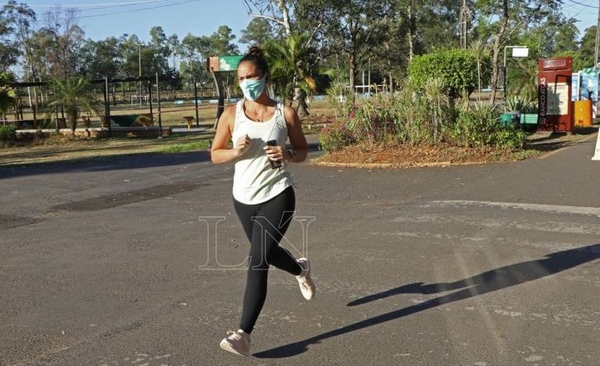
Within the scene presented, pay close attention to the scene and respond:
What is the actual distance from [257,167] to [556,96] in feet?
58.3

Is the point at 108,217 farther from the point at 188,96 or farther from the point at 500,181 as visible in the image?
the point at 188,96

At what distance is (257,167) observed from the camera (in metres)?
4.01

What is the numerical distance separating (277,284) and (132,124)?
2700 cm

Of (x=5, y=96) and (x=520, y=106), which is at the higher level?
(x=5, y=96)

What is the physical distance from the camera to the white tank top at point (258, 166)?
4004 millimetres

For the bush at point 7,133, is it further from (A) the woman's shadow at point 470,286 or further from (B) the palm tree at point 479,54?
(A) the woman's shadow at point 470,286

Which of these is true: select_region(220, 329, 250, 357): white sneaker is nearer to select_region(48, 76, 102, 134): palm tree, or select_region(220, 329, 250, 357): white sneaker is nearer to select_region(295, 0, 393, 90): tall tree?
select_region(48, 76, 102, 134): palm tree

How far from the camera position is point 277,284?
5.41m

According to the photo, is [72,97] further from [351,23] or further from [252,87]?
[252,87]

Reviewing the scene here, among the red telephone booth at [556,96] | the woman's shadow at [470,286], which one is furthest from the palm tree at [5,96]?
the woman's shadow at [470,286]

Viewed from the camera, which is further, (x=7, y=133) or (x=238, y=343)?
(x=7, y=133)

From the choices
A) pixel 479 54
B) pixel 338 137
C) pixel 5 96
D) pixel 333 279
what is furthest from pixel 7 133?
pixel 333 279

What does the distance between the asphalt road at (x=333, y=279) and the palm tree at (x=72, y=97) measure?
19403mm

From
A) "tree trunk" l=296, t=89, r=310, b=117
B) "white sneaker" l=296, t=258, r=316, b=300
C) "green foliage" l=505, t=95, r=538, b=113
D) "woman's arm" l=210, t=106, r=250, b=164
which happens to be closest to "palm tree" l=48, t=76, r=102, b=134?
"tree trunk" l=296, t=89, r=310, b=117
